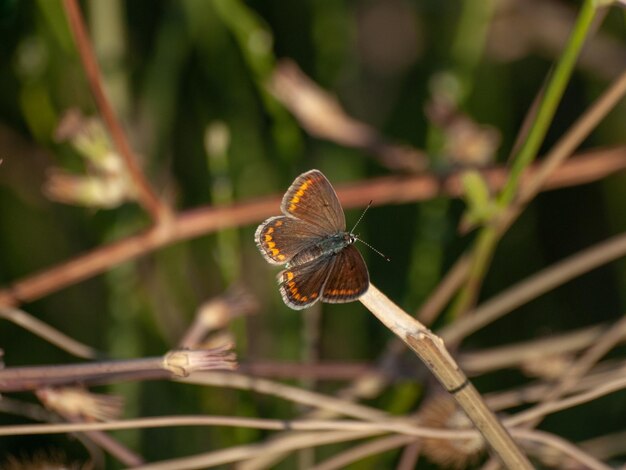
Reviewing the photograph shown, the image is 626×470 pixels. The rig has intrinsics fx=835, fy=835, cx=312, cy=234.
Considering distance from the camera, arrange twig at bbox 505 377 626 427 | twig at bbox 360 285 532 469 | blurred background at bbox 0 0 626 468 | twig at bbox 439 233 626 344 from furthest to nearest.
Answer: blurred background at bbox 0 0 626 468, twig at bbox 439 233 626 344, twig at bbox 505 377 626 427, twig at bbox 360 285 532 469

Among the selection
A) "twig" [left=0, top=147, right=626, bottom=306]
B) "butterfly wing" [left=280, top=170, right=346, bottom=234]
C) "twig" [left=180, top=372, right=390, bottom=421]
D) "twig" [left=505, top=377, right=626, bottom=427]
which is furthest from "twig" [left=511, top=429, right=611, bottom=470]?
"twig" [left=0, top=147, right=626, bottom=306]

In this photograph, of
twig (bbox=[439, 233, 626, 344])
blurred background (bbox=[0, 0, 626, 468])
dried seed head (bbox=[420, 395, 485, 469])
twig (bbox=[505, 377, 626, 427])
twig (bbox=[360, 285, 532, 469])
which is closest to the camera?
twig (bbox=[360, 285, 532, 469])

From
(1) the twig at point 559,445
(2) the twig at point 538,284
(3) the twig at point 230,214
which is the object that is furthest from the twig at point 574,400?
(3) the twig at point 230,214

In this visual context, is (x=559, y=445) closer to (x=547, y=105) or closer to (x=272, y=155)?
(x=547, y=105)

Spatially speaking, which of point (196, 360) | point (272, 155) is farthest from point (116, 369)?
point (272, 155)

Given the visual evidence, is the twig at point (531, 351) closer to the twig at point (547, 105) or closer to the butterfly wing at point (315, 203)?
the twig at point (547, 105)

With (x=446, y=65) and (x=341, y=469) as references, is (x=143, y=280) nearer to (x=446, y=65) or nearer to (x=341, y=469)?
(x=341, y=469)

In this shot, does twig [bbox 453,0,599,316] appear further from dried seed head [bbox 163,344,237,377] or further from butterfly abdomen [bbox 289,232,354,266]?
dried seed head [bbox 163,344,237,377]
